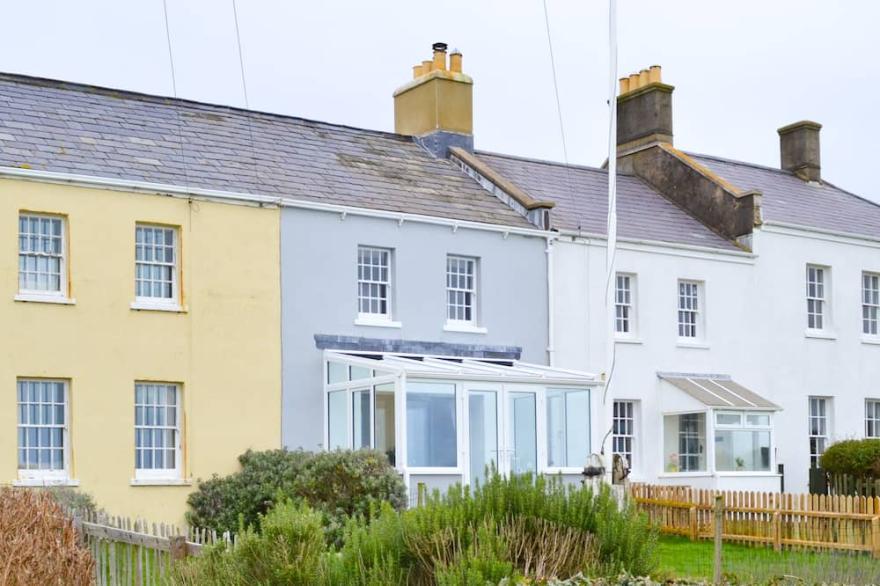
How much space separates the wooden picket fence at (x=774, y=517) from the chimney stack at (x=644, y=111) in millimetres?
13685

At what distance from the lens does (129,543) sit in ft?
44.3

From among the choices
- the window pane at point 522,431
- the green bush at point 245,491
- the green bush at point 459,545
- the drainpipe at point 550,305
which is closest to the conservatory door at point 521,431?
the window pane at point 522,431

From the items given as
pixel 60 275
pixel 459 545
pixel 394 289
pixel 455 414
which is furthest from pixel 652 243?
pixel 459 545

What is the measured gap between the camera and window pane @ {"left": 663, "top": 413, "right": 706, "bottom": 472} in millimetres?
30938

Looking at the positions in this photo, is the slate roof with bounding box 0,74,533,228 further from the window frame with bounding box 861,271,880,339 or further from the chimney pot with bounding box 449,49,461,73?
the window frame with bounding box 861,271,880,339

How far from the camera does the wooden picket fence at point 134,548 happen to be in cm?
1243

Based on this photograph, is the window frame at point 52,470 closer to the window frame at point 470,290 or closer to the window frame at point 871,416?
the window frame at point 470,290

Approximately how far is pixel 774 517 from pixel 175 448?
35.4ft

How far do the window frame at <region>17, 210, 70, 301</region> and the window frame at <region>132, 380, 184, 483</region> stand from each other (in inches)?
82.4

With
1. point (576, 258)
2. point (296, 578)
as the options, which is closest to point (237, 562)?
point (296, 578)

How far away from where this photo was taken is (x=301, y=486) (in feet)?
73.8

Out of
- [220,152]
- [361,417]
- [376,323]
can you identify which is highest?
[220,152]

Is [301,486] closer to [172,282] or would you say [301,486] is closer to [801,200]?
[172,282]

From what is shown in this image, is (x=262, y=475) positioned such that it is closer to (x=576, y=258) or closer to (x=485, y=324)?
(x=485, y=324)
